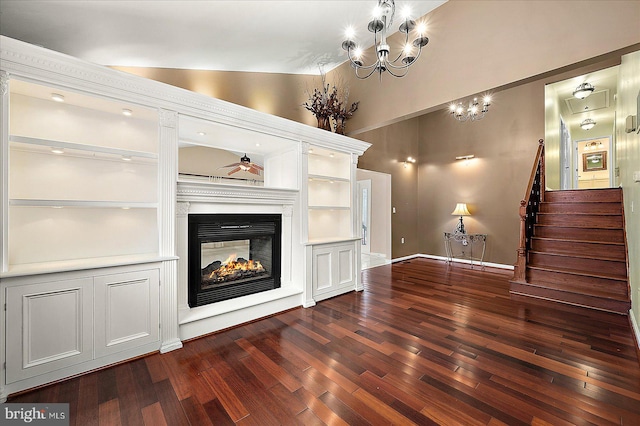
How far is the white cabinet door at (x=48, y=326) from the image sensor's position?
1.86 m

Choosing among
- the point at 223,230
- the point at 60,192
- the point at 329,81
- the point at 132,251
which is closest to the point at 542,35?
the point at 329,81

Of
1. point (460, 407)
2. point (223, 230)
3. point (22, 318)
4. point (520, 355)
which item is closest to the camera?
point (460, 407)

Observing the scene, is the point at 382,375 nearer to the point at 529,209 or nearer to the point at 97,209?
the point at 97,209

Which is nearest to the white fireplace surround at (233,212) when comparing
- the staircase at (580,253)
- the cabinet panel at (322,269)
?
the cabinet panel at (322,269)

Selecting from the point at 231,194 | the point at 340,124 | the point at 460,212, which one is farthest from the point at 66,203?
the point at 460,212

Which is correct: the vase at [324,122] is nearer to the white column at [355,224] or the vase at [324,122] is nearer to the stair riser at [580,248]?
the white column at [355,224]

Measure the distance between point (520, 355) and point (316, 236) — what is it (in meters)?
2.80

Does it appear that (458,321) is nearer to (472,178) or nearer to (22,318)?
(22,318)

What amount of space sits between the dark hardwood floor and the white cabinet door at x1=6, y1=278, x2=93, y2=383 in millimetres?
181

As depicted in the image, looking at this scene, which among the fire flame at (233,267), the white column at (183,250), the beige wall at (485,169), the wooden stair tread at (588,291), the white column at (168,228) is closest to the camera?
the white column at (168,228)

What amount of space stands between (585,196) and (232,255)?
6.34 meters

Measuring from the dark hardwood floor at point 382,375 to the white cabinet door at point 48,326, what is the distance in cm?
18

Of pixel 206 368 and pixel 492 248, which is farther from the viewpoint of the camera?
pixel 492 248

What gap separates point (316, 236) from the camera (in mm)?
4312
